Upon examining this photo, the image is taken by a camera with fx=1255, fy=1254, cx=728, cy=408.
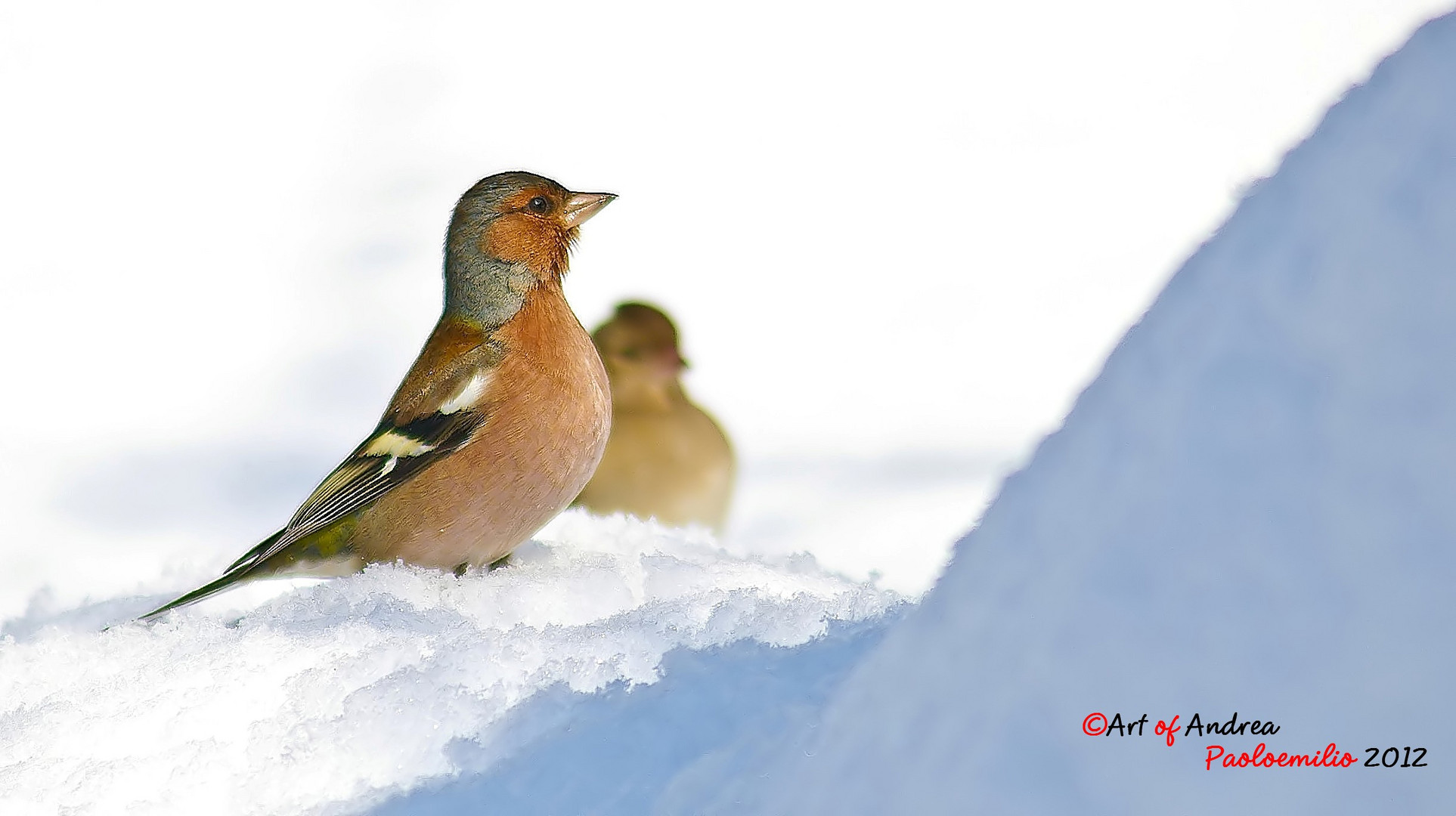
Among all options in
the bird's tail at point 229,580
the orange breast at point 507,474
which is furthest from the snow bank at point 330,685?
the orange breast at point 507,474

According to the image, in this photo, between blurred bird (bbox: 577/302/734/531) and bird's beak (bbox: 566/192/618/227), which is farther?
blurred bird (bbox: 577/302/734/531)

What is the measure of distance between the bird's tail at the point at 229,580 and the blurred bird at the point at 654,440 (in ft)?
8.17

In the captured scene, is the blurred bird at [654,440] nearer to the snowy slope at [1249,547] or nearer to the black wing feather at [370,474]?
the black wing feather at [370,474]

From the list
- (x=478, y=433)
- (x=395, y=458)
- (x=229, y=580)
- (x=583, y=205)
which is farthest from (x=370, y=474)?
(x=583, y=205)

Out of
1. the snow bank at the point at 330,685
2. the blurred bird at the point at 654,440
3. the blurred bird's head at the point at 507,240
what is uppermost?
the blurred bird at the point at 654,440

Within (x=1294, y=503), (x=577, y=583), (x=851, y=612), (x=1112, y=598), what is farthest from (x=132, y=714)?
(x=1294, y=503)

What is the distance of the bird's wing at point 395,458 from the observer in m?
3.57

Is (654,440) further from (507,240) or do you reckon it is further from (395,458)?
(395,458)

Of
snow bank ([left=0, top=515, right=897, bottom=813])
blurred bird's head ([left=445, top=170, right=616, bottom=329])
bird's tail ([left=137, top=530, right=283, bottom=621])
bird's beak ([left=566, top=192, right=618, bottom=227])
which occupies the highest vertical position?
bird's beak ([left=566, top=192, right=618, bottom=227])

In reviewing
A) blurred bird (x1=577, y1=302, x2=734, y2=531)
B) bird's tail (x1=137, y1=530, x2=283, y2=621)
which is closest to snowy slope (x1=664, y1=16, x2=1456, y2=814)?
bird's tail (x1=137, y1=530, x2=283, y2=621)

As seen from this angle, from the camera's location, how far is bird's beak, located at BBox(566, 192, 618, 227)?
392 centimetres

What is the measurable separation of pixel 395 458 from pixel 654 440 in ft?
8.52

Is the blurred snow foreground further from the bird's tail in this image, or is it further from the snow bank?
the bird's tail

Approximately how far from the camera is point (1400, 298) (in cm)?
133
